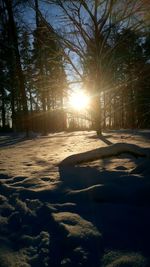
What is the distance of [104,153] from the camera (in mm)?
4172

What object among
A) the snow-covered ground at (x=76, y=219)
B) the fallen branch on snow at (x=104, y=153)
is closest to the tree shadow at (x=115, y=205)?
the snow-covered ground at (x=76, y=219)

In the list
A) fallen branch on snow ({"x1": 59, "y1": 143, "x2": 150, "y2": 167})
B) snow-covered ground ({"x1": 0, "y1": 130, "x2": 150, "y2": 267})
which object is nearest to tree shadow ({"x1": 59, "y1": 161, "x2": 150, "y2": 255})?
snow-covered ground ({"x1": 0, "y1": 130, "x2": 150, "y2": 267})

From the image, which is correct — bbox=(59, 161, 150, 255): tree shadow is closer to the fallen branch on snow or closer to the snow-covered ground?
the snow-covered ground

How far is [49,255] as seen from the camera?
59.2 inches

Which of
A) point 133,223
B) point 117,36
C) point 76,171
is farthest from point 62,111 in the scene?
point 133,223

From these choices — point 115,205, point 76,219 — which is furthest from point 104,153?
point 76,219

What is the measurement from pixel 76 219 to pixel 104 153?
2.32 metres

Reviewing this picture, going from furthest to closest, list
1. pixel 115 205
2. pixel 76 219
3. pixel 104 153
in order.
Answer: pixel 104 153, pixel 115 205, pixel 76 219

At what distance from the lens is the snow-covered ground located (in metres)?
1.47

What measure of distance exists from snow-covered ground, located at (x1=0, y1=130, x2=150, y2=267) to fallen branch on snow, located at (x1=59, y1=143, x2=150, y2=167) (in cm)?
72

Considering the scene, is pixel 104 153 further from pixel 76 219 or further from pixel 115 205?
pixel 76 219

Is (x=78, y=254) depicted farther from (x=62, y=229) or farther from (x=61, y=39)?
(x=61, y=39)

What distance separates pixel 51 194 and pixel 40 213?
0.46 meters

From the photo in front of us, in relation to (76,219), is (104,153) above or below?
above
